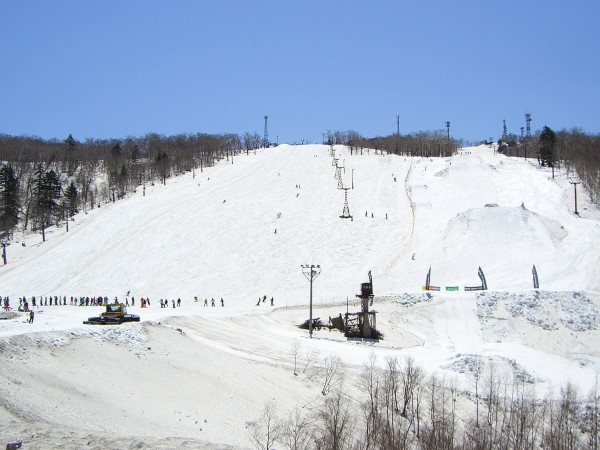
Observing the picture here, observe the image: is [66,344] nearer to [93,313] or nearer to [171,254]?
[93,313]

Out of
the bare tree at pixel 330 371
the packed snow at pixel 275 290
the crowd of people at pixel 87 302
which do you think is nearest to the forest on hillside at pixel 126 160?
the packed snow at pixel 275 290

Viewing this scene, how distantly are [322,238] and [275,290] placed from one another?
14543mm

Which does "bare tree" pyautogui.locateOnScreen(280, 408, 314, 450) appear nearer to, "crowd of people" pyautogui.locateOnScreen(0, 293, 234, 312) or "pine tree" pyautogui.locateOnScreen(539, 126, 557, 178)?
"crowd of people" pyautogui.locateOnScreen(0, 293, 234, 312)

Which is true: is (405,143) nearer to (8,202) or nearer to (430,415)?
(8,202)

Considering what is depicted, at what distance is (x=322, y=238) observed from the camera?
225 ft

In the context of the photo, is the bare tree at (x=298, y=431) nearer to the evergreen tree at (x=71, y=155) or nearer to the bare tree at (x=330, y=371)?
the bare tree at (x=330, y=371)

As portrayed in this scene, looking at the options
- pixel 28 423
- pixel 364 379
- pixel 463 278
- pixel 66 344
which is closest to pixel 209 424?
pixel 28 423

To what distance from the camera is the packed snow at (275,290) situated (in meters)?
22.5

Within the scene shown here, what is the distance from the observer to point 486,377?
3112 cm

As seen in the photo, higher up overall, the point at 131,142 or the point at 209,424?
the point at 131,142

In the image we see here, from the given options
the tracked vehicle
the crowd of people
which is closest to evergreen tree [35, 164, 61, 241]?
the crowd of people

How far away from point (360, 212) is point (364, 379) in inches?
1879

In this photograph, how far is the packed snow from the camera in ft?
73.7

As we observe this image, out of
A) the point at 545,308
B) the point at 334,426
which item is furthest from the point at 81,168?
the point at 334,426
